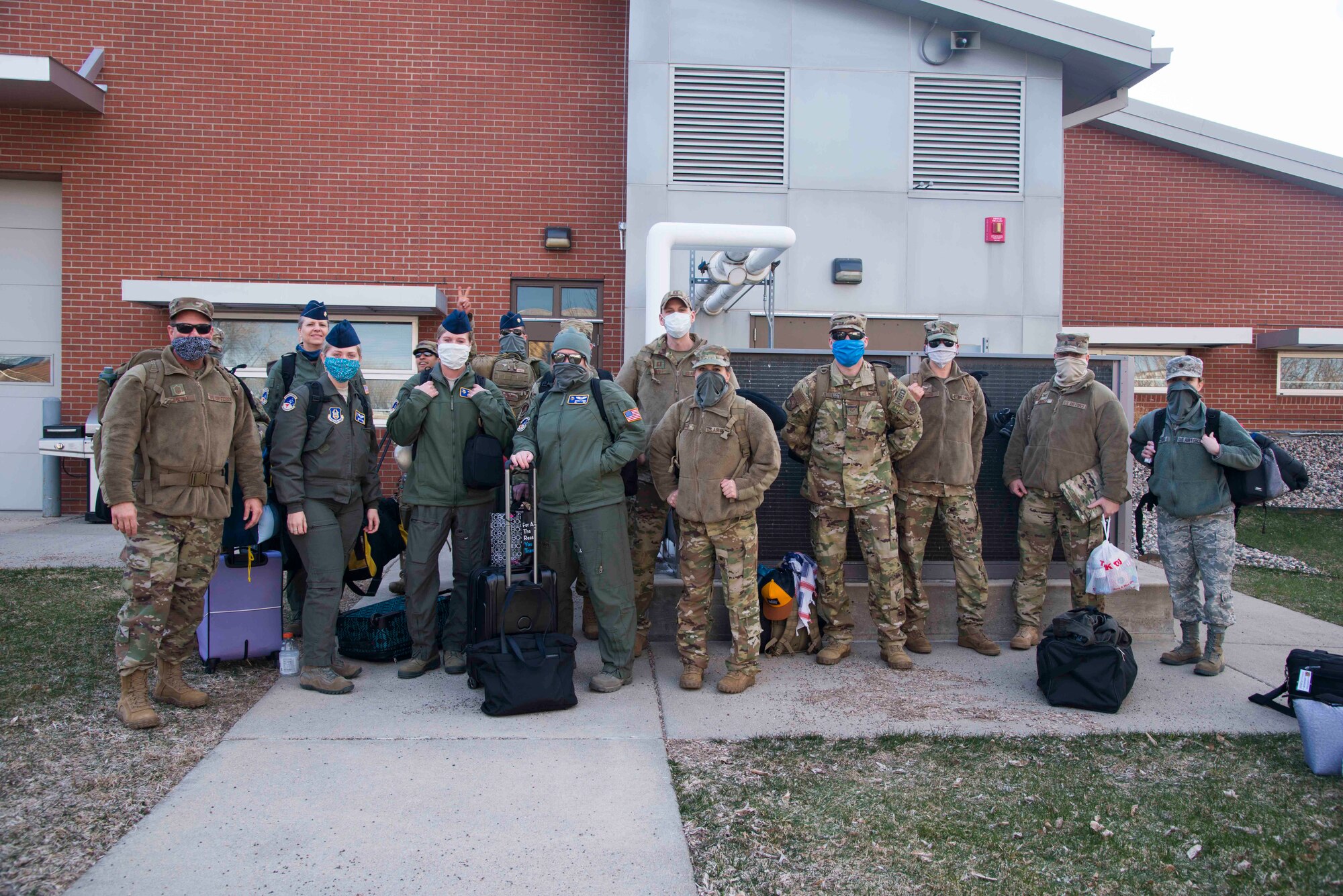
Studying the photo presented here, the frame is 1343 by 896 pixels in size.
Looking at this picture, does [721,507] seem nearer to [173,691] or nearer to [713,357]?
[713,357]

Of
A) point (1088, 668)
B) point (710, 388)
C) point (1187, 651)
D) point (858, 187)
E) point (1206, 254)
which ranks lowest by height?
point (1187, 651)

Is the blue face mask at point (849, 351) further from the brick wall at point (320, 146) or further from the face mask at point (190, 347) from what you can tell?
the brick wall at point (320, 146)

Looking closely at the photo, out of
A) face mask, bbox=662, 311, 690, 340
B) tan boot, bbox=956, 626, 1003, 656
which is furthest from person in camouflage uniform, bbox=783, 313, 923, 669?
face mask, bbox=662, 311, 690, 340

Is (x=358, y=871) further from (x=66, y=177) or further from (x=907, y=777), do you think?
(x=66, y=177)

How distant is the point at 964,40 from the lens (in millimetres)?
9367

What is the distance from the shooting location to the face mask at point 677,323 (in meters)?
5.52

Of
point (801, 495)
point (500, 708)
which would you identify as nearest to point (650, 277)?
point (801, 495)

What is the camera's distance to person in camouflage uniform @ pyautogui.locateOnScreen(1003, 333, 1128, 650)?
559 cm

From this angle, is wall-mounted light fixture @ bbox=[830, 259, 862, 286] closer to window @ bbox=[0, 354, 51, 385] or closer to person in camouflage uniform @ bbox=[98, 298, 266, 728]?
person in camouflage uniform @ bbox=[98, 298, 266, 728]

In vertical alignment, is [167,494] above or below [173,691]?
above

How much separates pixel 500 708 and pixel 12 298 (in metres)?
9.92

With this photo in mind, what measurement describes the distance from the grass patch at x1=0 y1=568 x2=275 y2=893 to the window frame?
1368cm

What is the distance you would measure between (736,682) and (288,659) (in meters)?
2.62

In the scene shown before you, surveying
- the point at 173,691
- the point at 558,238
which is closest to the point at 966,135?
the point at 558,238
